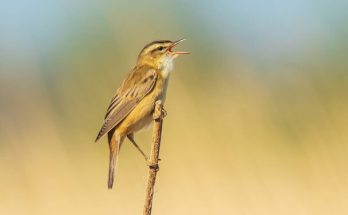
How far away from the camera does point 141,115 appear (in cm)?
454

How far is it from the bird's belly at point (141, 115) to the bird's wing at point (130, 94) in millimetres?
29

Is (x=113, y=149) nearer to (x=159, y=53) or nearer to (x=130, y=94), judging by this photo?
(x=130, y=94)

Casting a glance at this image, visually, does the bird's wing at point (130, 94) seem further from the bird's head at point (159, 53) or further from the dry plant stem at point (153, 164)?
the dry plant stem at point (153, 164)

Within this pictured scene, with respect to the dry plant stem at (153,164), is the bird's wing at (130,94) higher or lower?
higher

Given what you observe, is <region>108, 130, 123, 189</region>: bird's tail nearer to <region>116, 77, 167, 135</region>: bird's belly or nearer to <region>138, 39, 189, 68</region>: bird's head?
<region>116, 77, 167, 135</region>: bird's belly

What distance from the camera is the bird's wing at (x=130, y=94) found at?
179 inches

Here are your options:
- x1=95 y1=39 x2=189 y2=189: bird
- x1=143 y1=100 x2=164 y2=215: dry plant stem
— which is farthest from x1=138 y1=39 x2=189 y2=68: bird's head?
x1=143 y1=100 x2=164 y2=215: dry plant stem

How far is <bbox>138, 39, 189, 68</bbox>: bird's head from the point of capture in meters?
4.96

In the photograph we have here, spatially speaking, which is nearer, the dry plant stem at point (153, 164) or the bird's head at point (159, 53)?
the dry plant stem at point (153, 164)

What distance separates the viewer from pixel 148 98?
4.60 meters

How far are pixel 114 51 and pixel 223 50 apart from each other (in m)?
1.47

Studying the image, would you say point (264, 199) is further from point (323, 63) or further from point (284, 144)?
point (323, 63)

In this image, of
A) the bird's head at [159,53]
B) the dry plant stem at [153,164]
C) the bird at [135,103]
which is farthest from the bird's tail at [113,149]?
the dry plant stem at [153,164]

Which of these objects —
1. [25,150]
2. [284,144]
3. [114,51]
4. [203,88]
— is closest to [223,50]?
[203,88]
